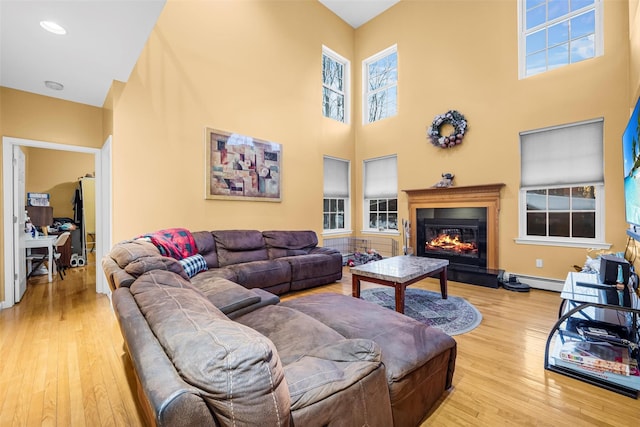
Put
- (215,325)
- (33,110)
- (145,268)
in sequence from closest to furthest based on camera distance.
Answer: (215,325) → (145,268) → (33,110)

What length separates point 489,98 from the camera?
4.53m

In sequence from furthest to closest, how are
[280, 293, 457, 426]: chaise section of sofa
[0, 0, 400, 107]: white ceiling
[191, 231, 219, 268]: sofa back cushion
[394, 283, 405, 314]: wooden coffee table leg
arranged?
[191, 231, 219, 268]: sofa back cushion, [394, 283, 405, 314]: wooden coffee table leg, [0, 0, 400, 107]: white ceiling, [280, 293, 457, 426]: chaise section of sofa

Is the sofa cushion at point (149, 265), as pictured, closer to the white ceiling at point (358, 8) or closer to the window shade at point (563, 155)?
the window shade at point (563, 155)

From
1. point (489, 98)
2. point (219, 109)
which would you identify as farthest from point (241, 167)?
point (489, 98)

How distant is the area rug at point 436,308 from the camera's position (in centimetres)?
284

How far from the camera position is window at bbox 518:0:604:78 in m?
3.75

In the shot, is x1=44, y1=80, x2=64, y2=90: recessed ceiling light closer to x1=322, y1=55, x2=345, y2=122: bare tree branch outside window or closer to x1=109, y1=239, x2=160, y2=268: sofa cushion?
x1=109, y1=239, x2=160, y2=268: sofa cushion

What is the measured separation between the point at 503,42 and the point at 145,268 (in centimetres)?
565

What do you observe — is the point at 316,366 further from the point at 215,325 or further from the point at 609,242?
the point at 609,242

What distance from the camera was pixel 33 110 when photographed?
3.44m

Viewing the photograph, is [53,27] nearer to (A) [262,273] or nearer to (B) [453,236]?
(A) [262,273]

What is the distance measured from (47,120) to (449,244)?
616 centimetres

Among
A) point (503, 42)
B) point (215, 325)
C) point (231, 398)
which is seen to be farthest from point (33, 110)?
point (503, 42)

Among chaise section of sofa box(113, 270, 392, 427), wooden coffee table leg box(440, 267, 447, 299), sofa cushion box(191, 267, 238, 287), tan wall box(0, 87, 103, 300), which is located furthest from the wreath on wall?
tan wall box(0, 87, 103, 300)
